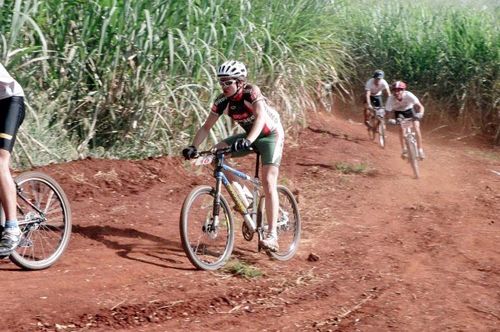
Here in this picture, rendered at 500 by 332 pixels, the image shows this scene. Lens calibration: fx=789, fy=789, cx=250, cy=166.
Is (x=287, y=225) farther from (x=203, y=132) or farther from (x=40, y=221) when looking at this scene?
(x=40, y=221)

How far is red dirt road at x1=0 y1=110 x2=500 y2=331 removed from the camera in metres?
5.56

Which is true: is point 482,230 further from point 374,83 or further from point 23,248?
point 374,83

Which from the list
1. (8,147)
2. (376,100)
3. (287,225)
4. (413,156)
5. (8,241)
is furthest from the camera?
(376,100)

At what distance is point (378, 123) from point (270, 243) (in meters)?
8.94

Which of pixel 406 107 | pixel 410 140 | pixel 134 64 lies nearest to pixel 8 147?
pixel 134 64

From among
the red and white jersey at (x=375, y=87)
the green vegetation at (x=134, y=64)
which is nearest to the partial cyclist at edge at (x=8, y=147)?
the green vegetation at (x=134, y=64)

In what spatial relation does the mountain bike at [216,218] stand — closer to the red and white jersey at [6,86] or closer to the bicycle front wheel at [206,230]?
the bicycle front wheel at [206,230]

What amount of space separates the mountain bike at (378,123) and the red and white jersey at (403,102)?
1624 millimetres

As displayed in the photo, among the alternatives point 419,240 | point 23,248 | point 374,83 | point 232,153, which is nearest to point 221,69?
point 232,153

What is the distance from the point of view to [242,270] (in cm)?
669

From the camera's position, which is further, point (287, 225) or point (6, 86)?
point (287, 225)

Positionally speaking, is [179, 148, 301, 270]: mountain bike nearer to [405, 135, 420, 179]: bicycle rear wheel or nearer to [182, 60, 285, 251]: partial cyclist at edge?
[182, 60, 285, 251]: partial cyclist at edge

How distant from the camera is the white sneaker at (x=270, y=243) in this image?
7.11 meters

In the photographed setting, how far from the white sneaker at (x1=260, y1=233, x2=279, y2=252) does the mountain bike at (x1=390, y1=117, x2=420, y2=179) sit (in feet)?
20.6
